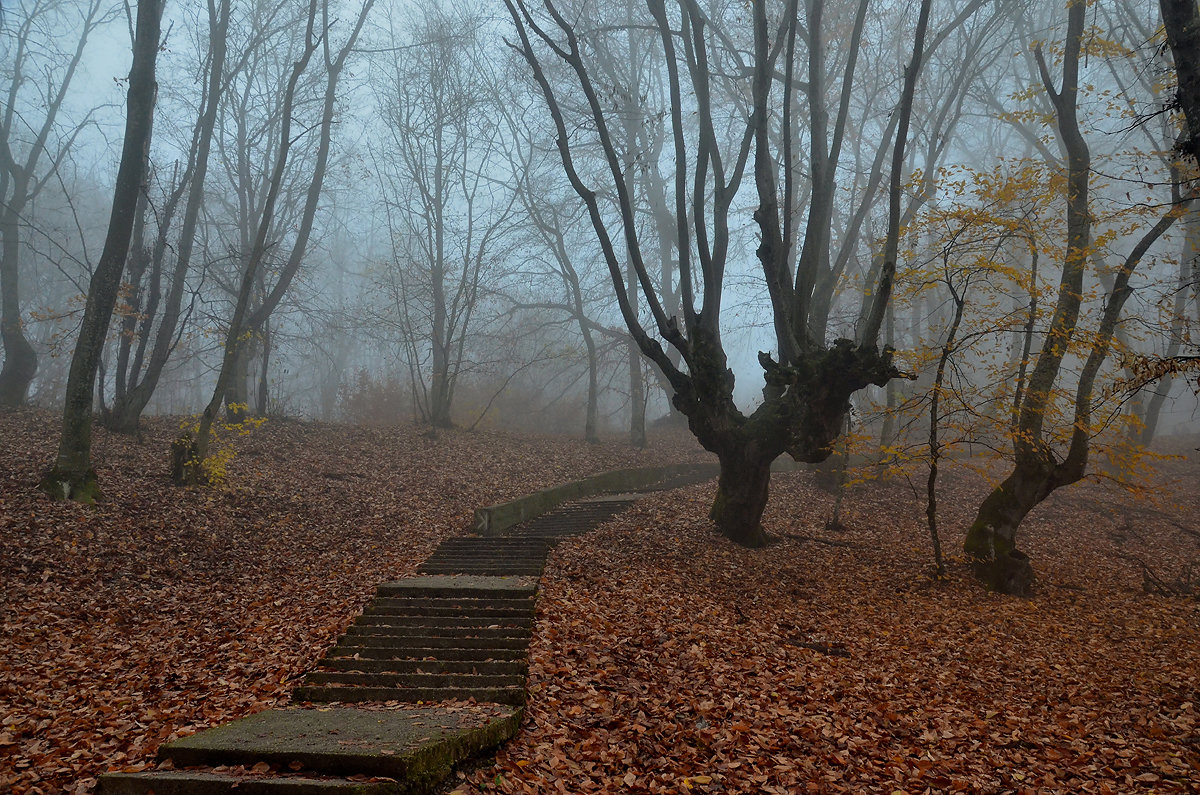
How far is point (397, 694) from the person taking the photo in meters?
5.19

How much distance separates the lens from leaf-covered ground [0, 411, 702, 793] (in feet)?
15.9

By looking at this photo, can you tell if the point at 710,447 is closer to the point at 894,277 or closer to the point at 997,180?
the point at 894,277

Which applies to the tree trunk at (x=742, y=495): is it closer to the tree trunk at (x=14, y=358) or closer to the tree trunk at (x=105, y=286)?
the tree trunk at (x=105, y=286)

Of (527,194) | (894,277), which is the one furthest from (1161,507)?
(527,194)

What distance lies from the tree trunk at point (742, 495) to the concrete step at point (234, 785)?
7.34m

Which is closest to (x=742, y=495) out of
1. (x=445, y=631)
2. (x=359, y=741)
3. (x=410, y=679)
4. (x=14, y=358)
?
(x=445, y=631)

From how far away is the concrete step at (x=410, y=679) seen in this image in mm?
5336

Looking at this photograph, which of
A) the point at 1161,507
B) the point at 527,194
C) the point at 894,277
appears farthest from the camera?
the point at 527,194

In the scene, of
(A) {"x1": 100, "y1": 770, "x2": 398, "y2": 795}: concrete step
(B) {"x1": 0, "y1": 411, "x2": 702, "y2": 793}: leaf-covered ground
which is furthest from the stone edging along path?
(B) {"x1": 0, "y1": 411, "x2": 702, "y2": 793}: leaf-covered ground

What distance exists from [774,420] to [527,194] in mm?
12594

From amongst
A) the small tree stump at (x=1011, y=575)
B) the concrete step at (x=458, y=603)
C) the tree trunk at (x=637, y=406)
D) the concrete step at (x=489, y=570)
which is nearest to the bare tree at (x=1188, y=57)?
the concrete step at (x=458, y=603)

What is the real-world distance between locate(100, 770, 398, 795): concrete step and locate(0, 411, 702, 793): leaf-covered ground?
306 millimetres

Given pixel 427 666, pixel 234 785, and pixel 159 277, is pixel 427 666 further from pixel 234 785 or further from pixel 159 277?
pixel 159 277

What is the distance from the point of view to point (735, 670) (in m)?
6.08
